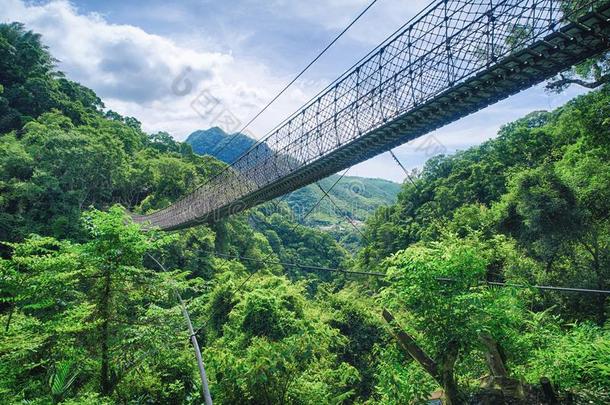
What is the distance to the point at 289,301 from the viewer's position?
1019 cm

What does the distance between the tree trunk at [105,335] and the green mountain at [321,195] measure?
5051cm

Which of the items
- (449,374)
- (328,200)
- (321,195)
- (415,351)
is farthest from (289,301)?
(328,200)

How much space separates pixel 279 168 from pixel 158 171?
17.6 metres

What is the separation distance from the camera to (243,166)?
8664mm

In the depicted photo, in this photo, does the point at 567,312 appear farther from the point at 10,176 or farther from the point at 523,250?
the point at 10,176

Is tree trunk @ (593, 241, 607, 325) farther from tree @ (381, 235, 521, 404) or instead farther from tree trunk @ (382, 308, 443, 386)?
tree trunk @ (382, 308, 443, 386)

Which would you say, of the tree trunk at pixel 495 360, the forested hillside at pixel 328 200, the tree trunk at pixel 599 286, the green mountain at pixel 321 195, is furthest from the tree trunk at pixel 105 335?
the green mountain at pixel 321 195

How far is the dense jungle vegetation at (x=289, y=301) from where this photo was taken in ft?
12.4

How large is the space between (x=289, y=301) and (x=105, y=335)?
21.9ft

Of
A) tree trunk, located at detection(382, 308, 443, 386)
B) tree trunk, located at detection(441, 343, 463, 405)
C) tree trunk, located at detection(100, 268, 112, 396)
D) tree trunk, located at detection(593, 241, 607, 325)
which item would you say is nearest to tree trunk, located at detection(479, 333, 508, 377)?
tree trunk, located at detection(441, 343, 463, 405)

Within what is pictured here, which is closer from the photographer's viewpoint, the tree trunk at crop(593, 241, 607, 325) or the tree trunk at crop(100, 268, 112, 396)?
the tree trunk at crop(100, 268, 112, 396)

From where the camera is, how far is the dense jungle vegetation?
12.4 feet

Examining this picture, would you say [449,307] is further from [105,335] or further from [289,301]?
[289,301]

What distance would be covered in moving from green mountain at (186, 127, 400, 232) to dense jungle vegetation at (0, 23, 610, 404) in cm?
3942
